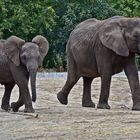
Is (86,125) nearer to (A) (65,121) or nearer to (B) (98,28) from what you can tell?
(A) (65,121)

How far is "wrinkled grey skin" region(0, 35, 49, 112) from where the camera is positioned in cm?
1434

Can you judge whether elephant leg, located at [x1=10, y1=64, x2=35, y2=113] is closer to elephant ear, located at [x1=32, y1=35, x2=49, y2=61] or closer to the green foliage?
elephant ear, located at [x1=32, y1=35, x2=49, y2=61]

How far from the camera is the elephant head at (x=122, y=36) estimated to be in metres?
15.9

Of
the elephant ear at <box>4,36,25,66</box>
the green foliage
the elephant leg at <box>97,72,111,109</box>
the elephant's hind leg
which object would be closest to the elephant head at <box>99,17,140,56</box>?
the elephant leg at <box>97,72,111,109</box>

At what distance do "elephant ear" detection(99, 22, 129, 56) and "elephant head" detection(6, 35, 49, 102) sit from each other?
179 centimetres

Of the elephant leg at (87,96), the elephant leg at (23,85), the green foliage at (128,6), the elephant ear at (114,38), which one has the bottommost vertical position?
the green foliage at (128,6)

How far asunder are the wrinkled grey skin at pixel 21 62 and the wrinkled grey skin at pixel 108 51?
1.82m

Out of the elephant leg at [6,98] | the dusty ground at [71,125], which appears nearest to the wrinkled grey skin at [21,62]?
the elephant leg at [6,98]

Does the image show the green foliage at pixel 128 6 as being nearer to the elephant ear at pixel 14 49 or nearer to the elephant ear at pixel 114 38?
the elephant ear at pixel 114 38

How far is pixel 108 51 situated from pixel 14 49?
2.47m

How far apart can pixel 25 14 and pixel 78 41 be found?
16.4m

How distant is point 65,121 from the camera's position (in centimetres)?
1244

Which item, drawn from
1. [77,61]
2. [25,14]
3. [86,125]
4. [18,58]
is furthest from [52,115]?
[25,14]

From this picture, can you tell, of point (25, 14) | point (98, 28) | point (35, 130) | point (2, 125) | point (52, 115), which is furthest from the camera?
point (25, 14)
